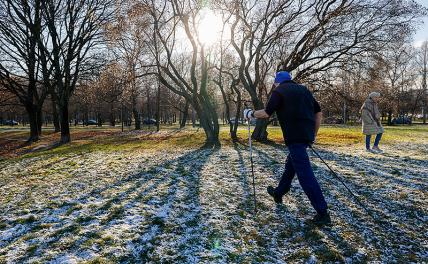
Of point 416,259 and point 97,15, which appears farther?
point 97,15

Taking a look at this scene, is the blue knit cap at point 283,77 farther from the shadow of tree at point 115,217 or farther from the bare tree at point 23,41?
the bare tree at point 23,41

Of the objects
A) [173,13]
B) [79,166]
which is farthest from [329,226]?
[173,13]

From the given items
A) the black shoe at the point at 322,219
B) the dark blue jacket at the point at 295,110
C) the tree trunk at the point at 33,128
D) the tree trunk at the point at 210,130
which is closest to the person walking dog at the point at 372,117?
the tree trunk at the point at 210,130

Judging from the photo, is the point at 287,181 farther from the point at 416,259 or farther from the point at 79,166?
the point at 79,166

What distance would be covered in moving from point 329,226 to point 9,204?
6.02 m

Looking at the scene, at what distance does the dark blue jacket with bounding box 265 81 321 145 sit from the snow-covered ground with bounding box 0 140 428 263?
1.47 m

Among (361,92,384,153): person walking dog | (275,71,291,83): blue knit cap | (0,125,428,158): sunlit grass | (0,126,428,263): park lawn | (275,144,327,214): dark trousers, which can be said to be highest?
(275,71,291,83): blue knit cap

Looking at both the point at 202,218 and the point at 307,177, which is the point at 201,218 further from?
the point at 307,177

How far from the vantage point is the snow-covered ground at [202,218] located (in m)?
3.86

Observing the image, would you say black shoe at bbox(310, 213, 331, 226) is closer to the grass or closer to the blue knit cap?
the blue knit cap

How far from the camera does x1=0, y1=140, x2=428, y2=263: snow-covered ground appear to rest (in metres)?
3.86

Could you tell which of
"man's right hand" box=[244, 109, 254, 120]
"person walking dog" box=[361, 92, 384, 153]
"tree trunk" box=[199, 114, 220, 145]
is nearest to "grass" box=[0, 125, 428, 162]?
"tree trunk" box=[199, 114, 220, 145]

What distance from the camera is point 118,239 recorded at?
4.23 metres

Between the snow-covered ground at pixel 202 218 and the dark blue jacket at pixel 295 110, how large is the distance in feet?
4.82
